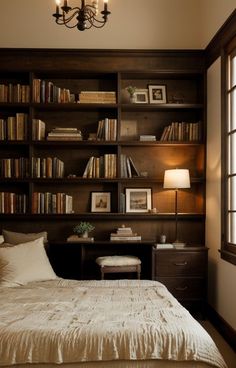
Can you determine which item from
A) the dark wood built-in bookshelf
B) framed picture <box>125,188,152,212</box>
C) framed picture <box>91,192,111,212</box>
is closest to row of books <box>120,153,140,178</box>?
the dark wood built-in bookshelf

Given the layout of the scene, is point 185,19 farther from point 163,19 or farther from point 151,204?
point 151,204

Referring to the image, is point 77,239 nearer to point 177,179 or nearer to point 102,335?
point 177,179

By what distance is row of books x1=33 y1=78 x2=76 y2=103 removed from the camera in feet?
15.9

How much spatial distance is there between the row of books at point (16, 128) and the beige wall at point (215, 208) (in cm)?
203

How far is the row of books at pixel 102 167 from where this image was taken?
16.0 ft

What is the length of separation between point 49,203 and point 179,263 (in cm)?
156

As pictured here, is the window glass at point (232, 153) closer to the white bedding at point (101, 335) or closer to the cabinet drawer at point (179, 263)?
the cabinet drawer at point (179, 263)

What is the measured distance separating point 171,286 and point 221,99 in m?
1.95

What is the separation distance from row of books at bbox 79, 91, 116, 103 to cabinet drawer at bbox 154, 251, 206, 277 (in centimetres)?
175

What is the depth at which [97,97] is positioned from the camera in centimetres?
487

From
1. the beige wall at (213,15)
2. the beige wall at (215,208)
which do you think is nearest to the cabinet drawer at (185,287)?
the beige wall at (215,208)

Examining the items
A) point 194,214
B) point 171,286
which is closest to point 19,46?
point 194,214

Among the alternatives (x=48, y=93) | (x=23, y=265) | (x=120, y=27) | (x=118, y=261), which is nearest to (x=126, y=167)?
(x=118, y=261)

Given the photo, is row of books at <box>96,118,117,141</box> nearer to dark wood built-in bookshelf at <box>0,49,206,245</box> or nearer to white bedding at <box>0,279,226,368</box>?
dark wood built-in bookshelf at <box>0,49,206,245</box>
